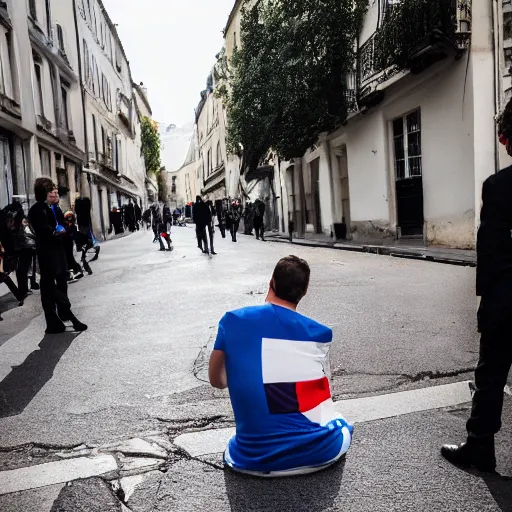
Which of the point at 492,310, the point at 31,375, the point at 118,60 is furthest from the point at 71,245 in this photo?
the point at 118,60

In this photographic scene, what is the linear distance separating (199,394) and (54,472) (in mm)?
1356

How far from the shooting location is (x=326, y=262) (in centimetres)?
1334

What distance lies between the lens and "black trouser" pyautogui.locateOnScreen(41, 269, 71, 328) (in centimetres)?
625

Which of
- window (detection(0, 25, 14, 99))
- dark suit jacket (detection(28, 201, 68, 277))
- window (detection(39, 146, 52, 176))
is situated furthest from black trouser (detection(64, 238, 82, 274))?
window (detection(39, 146, 52, 176))

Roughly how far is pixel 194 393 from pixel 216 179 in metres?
51.9

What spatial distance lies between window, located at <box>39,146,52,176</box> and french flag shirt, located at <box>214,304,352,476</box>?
1803 centimetres

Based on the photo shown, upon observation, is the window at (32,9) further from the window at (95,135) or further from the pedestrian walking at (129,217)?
the pedestrian walking at (129,217)

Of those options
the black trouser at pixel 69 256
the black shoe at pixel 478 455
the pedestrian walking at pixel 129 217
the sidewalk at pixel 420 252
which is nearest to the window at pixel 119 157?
the pedestrian walking at pixel 129 217

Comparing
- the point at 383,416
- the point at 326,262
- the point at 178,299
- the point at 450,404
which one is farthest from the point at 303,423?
the point at 326,262

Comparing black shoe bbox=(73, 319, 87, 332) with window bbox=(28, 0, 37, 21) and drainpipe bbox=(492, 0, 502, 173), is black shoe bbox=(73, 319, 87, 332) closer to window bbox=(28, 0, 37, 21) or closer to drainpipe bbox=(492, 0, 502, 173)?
drainpipe bbox=(492, 0, 502, 173)

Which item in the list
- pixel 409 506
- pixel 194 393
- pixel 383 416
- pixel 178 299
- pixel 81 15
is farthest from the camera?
pixel 81 15

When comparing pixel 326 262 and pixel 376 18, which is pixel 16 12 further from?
pixel 326 262

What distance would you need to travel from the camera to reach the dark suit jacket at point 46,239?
245 inches

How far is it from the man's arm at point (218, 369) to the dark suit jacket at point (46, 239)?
4046 millimetres
